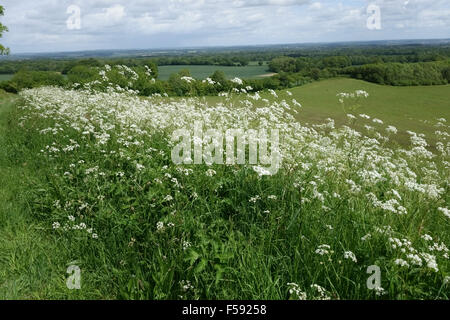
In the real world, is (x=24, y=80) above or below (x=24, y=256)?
above

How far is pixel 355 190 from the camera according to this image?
4.25 metres

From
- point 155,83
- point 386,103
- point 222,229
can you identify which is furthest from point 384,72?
point 222,229

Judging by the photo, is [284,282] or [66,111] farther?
[66,111]

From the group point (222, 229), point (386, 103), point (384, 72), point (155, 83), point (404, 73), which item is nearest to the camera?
point (222, 229)

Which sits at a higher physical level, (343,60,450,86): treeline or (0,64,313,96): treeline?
(343,60,450,86): treeline

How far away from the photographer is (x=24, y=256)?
399cm

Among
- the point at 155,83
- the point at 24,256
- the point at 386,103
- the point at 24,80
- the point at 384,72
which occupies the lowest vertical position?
the point at 24,256

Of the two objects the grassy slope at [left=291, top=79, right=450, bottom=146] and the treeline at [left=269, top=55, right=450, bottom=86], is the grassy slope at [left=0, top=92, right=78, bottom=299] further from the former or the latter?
the treeline at [left=269, top=55, right=450, bottom=86]

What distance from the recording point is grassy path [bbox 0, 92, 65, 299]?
3.52 metres

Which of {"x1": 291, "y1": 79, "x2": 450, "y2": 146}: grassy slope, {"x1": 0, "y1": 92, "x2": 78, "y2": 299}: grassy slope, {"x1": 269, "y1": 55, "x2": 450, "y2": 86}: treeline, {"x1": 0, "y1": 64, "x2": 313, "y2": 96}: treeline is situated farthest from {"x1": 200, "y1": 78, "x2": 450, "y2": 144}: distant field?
{"x1": 0, "y1": 92, "x2": 78, "y2": 299}: grassy slope

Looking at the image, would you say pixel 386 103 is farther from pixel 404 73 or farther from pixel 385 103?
pixel 404 73

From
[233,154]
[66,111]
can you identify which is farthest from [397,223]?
[66,111]
